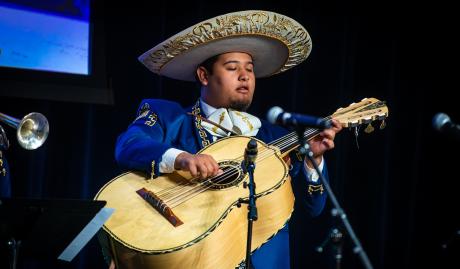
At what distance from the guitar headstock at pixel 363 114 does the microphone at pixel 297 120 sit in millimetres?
726

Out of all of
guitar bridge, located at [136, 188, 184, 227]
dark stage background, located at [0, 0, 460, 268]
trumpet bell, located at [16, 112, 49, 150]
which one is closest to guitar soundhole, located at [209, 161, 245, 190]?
guitar bridge, located at [136, 188, 184, 227]

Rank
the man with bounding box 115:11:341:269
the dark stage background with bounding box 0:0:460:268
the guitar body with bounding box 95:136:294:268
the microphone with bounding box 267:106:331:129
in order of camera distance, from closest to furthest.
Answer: the microphone with bounding box 267:106:331:129
the guitar body with bounding box 95:136:294:268
the man with bounding box 115:11:341:269
the dark stage background with bounding box 0:0:460:268

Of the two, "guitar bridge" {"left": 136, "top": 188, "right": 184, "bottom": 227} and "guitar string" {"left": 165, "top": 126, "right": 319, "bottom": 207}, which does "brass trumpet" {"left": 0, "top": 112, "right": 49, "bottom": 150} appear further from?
"guitar string" {"left": 165, "top": 126, "right": 319, "bottom": 207}

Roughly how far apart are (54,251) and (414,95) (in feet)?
9.24

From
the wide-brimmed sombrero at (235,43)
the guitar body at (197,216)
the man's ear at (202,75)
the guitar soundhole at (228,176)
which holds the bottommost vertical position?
the guitar body at (197,216)

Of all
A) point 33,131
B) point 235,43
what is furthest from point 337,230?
point 33,131

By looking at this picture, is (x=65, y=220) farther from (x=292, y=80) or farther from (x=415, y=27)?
(x=415, y=27)

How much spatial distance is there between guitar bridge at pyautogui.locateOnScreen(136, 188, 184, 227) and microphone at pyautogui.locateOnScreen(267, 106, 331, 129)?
2.09 feet

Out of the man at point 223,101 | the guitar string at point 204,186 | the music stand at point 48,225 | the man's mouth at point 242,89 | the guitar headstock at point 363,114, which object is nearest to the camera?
the music stand at point 48,225

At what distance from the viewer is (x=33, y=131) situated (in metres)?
2.84

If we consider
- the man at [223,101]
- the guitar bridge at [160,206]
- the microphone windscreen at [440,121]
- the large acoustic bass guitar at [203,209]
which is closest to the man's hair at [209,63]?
the man at [223,101]

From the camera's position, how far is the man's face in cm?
314

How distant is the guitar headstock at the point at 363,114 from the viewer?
2.78 metres

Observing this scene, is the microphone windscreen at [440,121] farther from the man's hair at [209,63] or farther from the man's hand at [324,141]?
the man's hair at [209,63]
